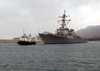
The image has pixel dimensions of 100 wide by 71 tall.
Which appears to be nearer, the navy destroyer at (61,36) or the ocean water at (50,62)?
the ocean water at (50,62)

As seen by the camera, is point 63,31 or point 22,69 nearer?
point 22,69

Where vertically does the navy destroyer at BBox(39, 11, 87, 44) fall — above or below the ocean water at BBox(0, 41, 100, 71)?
above

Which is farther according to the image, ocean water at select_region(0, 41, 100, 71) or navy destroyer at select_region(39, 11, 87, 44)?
navy destroyer at select_region(39, 11, 87, 44)

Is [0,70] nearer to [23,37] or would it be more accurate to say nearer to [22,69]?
[22,69]

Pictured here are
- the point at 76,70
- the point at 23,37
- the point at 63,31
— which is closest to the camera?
the point at 76,70

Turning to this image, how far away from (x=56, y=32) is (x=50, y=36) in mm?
14372

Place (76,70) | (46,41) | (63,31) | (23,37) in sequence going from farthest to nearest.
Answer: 1. (63,31)
2. (46,41)
3. (23,37)
4. (76,70)

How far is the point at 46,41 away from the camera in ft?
203

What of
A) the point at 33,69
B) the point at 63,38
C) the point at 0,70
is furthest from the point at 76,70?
the point at 63,38

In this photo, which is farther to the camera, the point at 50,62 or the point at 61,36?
the point at 61,36

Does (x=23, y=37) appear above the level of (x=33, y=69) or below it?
above

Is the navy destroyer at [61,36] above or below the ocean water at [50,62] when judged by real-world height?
above

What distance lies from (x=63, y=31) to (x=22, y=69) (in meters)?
60.8

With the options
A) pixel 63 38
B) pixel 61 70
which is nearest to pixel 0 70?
pixel 61 70
